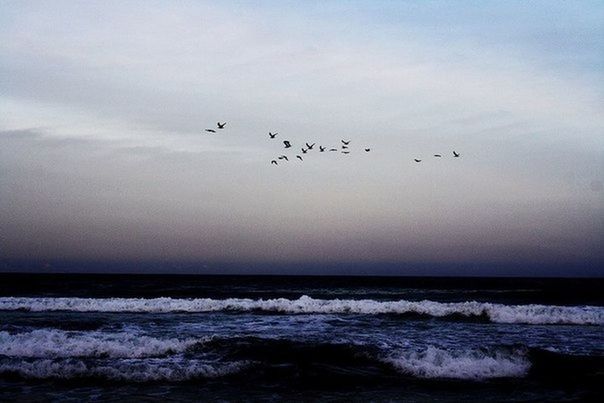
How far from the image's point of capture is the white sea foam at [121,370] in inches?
489

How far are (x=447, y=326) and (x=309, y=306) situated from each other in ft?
32.4

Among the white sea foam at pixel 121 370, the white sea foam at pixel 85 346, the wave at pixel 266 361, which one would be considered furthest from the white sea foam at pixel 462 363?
the white sea foam at pixel 85 346

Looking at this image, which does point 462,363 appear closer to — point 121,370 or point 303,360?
point 303,360

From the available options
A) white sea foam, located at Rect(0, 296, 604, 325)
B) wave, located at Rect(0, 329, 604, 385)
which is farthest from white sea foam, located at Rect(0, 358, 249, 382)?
white sea foam, located at Rect(0, 296, 604, 325)

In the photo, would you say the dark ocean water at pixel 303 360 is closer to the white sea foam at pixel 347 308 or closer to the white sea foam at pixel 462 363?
the white sea foam at pixel 462 363

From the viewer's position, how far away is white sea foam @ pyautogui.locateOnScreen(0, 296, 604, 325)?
81.3ft

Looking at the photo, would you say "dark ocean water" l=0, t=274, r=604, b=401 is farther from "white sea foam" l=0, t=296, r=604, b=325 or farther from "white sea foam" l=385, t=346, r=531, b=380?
"white sea foam" l=0, t=296, r=604, b=325

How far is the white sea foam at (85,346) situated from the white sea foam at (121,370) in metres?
1.75

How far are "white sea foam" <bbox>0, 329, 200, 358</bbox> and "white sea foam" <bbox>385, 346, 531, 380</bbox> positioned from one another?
21.3ft

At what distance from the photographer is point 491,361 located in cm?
1387

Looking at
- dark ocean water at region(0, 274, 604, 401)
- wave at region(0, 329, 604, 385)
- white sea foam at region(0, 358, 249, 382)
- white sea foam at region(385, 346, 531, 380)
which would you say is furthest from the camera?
white sea foam at region(385, 346, 531, 380)

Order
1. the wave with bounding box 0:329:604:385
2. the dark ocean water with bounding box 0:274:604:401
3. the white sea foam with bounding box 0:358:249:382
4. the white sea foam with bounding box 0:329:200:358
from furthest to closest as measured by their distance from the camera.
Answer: the white sea foam with bounding box 0:329:200:358 → the wave with bounding box 0:329:604:385 → the white sea foam with bounding box 0:358:249:382 → the dark ocean water with bounding box 0:274:604:401

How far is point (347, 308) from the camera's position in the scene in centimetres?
2836

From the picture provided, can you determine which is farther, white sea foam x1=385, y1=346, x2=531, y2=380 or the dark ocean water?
white sea foam x1=385, y1=346, x2=531, y2=380
